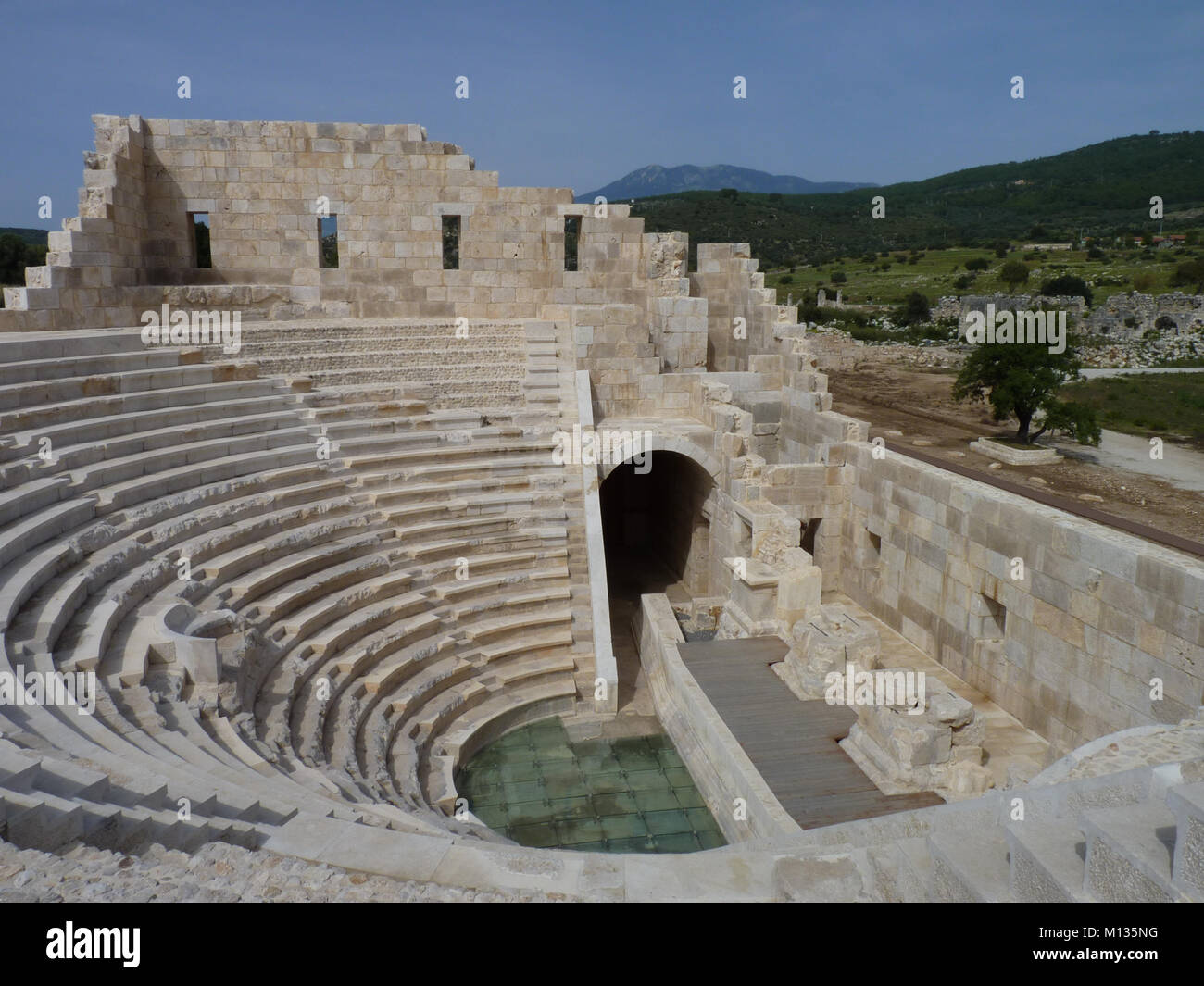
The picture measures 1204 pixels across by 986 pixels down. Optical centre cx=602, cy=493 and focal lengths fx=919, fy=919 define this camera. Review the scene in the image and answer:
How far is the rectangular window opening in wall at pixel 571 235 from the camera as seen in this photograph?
1709 centimetres

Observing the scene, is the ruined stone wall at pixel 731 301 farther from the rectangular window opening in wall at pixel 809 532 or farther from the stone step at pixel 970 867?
the stone step at pixel 970 867

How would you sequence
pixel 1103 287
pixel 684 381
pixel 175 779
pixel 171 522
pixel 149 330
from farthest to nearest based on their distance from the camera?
1. pixel 1103 287
2. pixel 684 381
3. pixel 149 330
4. pixel 171 522
5. pixel 175 779

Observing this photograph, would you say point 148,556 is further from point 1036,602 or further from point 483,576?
point 1036,602

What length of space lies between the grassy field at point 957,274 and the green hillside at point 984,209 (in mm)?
5959

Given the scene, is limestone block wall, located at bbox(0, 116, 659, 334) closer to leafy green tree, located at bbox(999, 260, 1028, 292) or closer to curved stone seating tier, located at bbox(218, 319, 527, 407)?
curved stone seating tier, located at bbox(218, 319, 527, 407)

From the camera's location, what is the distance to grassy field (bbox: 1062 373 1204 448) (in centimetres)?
2577

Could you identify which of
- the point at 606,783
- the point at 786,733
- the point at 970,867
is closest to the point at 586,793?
the point at 606,783

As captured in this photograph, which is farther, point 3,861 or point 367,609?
point 367,609

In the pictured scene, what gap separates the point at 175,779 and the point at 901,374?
34066mm

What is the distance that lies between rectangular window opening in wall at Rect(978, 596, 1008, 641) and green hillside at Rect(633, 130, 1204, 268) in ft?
161

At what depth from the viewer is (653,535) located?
1766 centimetres

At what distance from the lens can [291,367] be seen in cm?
1297
